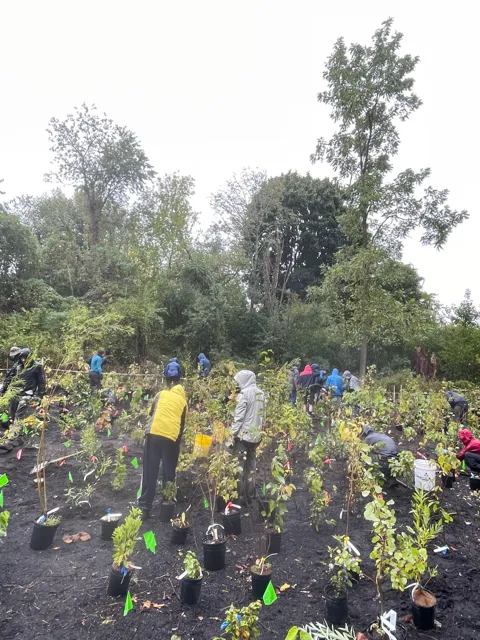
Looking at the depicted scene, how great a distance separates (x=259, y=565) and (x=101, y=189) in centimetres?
2144

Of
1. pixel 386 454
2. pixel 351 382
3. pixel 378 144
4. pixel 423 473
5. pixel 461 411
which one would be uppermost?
pixel 378 144

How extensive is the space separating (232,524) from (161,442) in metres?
1.03

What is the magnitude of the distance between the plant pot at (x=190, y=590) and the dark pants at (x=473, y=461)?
14.5 ft

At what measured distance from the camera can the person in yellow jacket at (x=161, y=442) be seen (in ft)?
14.4

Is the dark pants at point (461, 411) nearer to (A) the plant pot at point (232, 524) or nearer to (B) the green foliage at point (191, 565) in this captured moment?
(A) the plant pot at point (232, 524)

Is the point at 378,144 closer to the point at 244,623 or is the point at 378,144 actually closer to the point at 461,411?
the point at 461,411

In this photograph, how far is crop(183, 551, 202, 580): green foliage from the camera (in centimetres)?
290

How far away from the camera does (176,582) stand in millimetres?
3338

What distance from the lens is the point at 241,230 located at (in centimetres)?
2052

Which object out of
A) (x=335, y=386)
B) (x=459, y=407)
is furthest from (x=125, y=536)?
(x=335, y=386)

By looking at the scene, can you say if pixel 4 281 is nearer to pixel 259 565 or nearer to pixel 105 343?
pixel 105 343

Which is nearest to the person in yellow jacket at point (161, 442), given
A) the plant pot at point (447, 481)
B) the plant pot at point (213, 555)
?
the plant pot at point (213, 555)

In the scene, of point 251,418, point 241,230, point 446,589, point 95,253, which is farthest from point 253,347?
point 446,589

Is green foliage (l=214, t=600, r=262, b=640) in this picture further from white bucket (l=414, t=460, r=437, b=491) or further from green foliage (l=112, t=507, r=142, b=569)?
white bucket (l=414, t=460, r=437, b=491)
